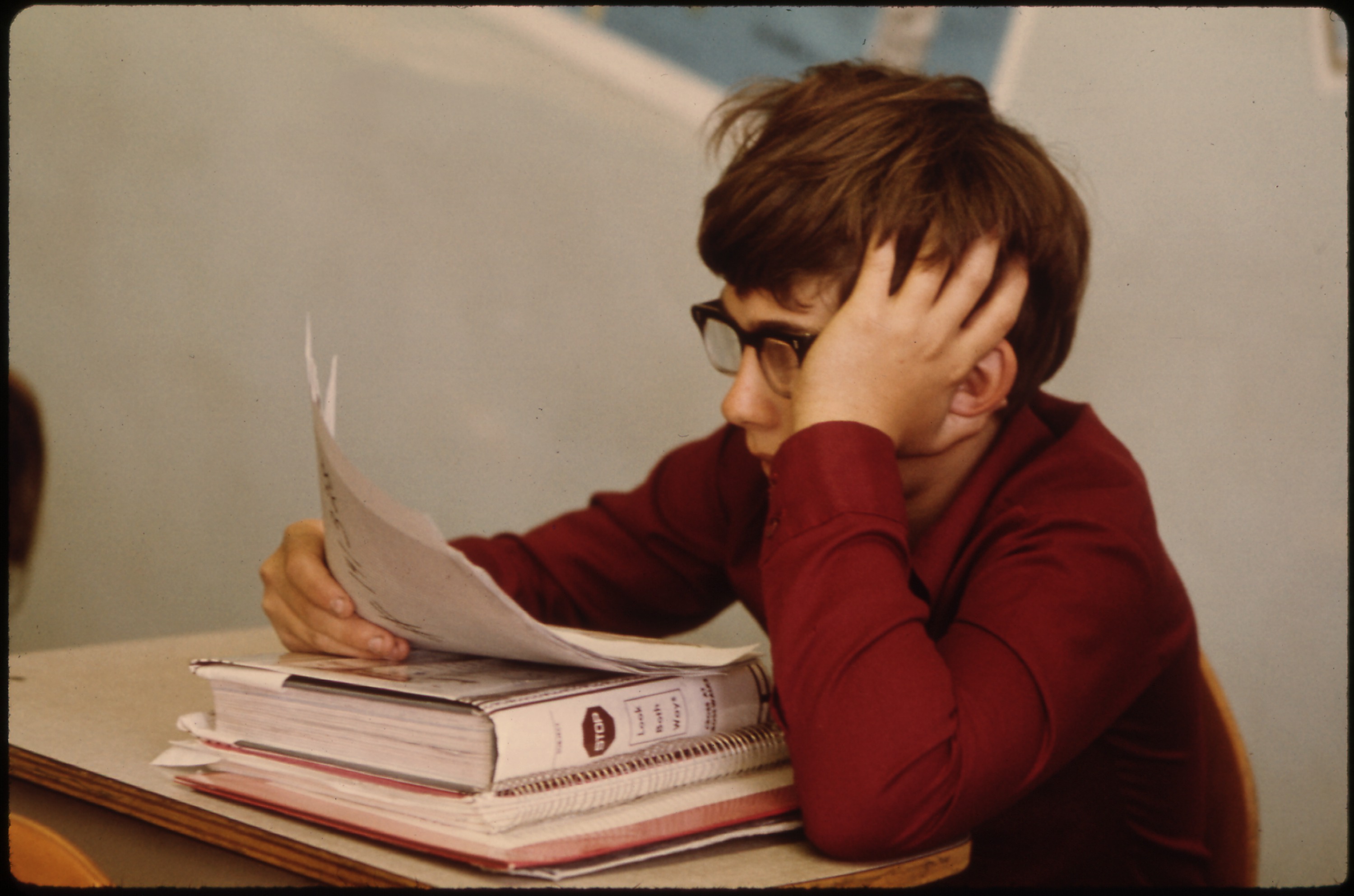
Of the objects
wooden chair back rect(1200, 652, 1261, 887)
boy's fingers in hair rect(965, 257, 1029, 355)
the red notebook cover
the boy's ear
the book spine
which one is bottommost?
wooden chair back rect(1200, 652, 1261, 887)

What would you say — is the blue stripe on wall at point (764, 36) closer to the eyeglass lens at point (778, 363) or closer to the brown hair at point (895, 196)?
the brown hair at point (895, 196)

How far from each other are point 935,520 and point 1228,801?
1.10 feet

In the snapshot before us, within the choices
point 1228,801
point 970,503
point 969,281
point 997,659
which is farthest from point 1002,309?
point 1228,801

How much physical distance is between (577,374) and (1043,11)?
848mm

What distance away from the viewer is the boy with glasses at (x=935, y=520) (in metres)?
0.64

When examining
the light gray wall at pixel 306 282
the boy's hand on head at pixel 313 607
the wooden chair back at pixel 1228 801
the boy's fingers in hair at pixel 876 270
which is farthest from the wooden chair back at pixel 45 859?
the light gray wall at pixel 306 282

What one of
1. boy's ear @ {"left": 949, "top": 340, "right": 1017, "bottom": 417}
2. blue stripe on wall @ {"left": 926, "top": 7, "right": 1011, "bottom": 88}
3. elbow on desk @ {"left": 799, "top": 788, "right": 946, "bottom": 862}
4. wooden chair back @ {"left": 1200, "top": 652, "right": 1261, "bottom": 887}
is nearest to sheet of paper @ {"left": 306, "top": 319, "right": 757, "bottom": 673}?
elbow on desk @ {"left": 799, "top": 788, "right": 946, "bottom": 862}

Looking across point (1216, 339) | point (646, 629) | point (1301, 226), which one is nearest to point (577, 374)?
point (646, 629)

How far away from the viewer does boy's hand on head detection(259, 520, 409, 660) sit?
2.51 ft

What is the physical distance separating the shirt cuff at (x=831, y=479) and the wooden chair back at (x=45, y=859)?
1.51ft

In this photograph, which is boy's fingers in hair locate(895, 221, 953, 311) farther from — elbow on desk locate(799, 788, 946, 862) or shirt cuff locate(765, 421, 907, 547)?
elbow on desk locate(799, 788, 946, 862)

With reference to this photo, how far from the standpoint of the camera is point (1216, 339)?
4.29 ft

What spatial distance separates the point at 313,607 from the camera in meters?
0.82

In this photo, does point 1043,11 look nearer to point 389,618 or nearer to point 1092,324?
point 1092,324
